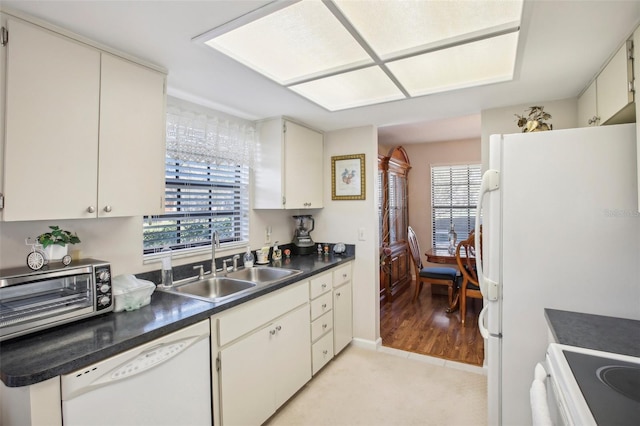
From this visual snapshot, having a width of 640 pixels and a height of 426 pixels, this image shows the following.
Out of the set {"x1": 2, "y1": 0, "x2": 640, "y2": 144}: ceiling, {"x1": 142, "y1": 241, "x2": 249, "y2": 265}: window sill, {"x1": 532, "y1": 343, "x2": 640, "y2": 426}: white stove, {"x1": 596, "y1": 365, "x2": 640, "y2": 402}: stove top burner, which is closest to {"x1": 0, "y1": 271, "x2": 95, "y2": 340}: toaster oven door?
{"x1": 142, "y1": 241, "x2": 249, "y2": 265}: window sill

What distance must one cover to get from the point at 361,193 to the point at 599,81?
183 cm

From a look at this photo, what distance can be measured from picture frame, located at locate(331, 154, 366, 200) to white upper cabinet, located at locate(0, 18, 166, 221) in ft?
5.91

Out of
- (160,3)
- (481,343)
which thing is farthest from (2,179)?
(481,343)

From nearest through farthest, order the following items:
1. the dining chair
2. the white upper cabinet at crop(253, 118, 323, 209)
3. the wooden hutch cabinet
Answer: the white upper cabinet at crop(253, 118, 323, 209) → the dining chair → the wooden hutch cabinet

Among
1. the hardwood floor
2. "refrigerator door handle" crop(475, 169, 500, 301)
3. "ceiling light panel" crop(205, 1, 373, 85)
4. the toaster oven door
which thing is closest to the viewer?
the toaster oven door

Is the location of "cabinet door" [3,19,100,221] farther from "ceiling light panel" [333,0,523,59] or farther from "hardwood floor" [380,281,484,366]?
"hardwood floor" [380,281,484,366]

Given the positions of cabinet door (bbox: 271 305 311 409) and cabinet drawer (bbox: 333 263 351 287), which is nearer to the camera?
cabinet door (bbox: 271 305 311 409)

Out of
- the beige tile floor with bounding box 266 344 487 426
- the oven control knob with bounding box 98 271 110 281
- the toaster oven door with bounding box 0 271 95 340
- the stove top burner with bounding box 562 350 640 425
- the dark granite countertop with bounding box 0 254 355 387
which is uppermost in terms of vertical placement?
the oven control knob with bounding box 98 271 110 281

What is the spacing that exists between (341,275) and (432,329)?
1.35 metres

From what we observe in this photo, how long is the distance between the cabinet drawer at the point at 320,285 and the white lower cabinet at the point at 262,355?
8 centimetres

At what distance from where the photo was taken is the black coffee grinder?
10.5 feet

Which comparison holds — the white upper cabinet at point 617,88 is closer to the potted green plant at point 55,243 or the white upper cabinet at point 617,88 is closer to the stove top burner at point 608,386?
the stove top burner at point 608,386

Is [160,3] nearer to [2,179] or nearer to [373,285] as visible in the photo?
[2,179]

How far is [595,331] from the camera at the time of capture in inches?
52.4
